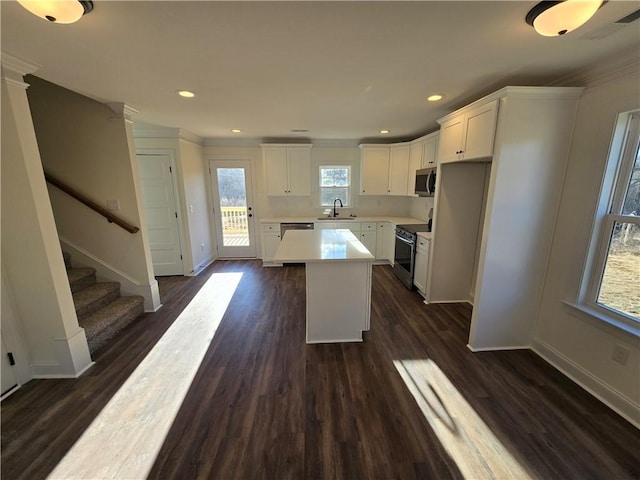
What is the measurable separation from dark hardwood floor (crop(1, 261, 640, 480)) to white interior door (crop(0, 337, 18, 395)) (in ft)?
0.27

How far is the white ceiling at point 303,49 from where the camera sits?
1254mm

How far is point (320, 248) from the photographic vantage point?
8.91 feet

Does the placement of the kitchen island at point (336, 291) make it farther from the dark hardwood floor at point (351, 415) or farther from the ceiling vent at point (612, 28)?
the ceiling vent at point (612, 28)

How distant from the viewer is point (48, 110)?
2.70m

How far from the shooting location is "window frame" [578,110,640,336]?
1.75 metres

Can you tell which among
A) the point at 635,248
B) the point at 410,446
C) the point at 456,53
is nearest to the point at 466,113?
the point at 456,53

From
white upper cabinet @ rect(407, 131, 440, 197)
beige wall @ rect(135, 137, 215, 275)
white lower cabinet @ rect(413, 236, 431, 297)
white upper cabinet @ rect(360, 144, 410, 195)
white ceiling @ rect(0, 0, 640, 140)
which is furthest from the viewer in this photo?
white upper cabinet @ rect(360, 144, 410, 195)

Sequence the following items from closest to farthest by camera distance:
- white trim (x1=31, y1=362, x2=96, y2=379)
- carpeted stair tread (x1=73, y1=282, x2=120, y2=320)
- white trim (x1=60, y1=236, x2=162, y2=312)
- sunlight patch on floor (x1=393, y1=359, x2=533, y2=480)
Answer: sunlight patch on floor (x1=393, y1=359, x2=533, y2=480) < white trim (x1=31, y1=362, x2=96, y2=379) < carpeted stair tread (x1=73, y1=282, x2=120, y2=320) < white trim (x1=60, y1=236, x2=162, y2=312)

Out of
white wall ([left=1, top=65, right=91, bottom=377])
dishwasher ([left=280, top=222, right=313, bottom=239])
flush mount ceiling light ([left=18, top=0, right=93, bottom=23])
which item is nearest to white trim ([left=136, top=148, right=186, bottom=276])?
dishwasher ([left=280, top=222, right=313, bottom=239])

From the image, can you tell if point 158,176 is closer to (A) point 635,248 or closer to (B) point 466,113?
(B) point 466,113

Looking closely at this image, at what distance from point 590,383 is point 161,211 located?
5.47 metres

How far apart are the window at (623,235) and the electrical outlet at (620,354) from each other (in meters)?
0.18

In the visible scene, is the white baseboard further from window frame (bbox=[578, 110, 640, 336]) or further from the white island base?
window frame (bbox=[578, 110, 640, 336])

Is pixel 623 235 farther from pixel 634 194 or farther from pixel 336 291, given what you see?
pixel 336 291
